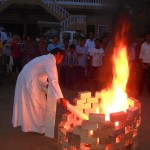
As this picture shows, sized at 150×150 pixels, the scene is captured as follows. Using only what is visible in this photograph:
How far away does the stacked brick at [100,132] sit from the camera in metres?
5.34

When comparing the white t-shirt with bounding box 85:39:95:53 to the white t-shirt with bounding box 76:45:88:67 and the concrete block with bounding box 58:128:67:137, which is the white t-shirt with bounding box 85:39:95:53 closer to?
the white t-shirt with bounding box 76:45:88:67

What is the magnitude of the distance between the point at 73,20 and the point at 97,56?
16.9 metres

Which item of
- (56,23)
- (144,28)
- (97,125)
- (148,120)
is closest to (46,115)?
(97,125)

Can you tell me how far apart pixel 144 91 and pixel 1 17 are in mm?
18203

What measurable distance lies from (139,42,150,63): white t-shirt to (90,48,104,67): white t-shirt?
1.20 metres

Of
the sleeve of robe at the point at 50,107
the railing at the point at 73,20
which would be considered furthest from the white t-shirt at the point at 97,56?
the railing at the point at 73,20

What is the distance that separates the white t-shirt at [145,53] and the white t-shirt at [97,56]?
3.92ft

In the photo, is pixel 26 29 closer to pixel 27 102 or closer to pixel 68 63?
pixel 68 63

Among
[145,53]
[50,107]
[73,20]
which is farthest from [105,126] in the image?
[73,20]

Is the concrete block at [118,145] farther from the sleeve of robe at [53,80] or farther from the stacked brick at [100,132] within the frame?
the sleeve of robe at [53,80]

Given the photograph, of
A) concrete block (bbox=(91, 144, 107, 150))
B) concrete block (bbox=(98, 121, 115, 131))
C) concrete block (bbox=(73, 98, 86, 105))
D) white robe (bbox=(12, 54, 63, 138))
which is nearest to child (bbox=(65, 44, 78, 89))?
white robe (bbox=(12, 54, 63, 138))

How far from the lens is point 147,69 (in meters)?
11.5

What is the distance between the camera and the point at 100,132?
17.6 feet

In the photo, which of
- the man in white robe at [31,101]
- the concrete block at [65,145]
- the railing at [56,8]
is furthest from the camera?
the railing at [56,8]
